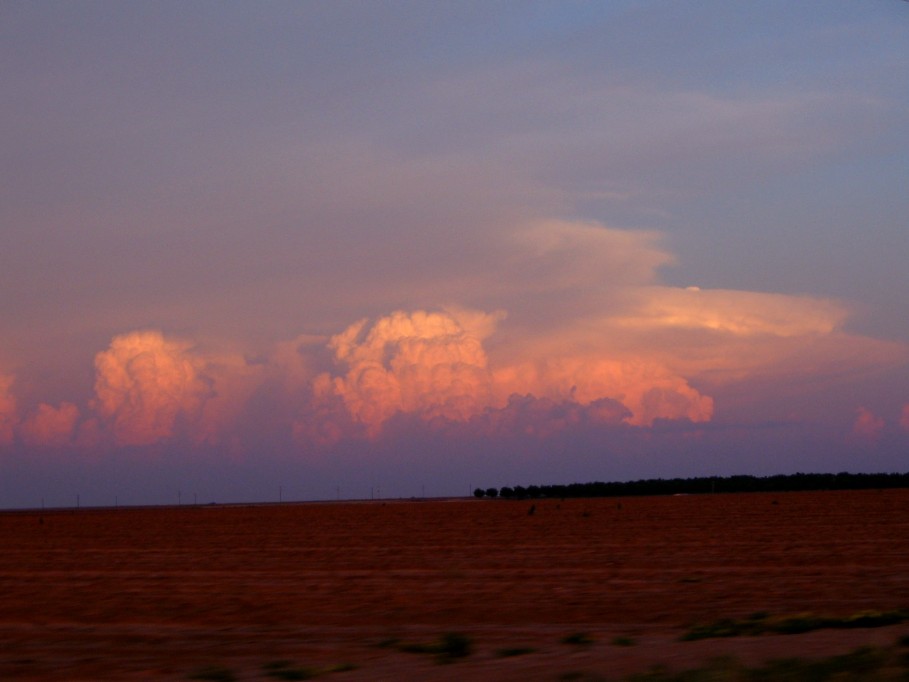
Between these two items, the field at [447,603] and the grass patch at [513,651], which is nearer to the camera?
the field at [447,603]

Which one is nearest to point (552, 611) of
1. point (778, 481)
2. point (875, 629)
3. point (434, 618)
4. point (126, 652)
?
point (434, 618)

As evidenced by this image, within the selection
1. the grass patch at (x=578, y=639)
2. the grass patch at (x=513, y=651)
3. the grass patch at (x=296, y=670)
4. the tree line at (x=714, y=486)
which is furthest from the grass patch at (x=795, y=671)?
the tree line at (x=714, y=486)

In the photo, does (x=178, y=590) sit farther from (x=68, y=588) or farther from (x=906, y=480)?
(x=906, y=480)

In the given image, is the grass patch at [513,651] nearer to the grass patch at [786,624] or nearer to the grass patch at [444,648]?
the grass patch at [444,648]

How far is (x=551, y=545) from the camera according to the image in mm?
40938

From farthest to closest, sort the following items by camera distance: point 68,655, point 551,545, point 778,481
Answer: point 778,481, point 551,545, point 68,655

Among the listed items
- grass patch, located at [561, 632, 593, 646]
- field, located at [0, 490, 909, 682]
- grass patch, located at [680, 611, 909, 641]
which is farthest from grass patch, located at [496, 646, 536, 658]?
grass patch, located at [680, 611, 909, 641]

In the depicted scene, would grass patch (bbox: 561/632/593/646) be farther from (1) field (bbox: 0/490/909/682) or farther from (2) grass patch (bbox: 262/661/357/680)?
(2) grass patch (bbox: 262/661/357/680)

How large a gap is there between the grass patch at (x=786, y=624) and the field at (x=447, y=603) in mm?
105

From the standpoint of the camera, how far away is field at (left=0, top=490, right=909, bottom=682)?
14.2 meters

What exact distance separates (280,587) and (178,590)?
8.27ft

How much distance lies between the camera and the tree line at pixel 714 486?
16650 cm

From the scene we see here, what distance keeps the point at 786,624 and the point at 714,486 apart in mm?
157004

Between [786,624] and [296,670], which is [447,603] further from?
[296,670]
